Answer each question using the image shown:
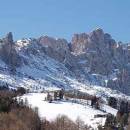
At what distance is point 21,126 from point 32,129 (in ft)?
30.9

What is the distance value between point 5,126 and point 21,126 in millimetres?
5980

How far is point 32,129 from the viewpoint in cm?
19962

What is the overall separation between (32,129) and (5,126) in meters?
14.2

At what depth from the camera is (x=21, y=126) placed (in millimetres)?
191125

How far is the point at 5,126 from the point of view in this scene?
18888 centimetres
